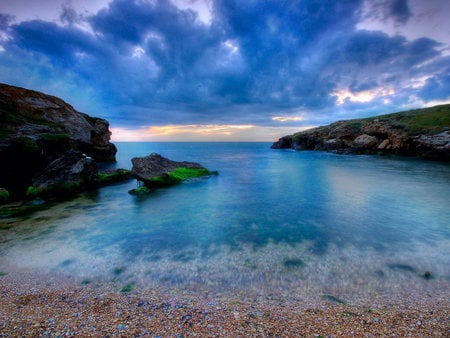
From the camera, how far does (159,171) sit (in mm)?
20672

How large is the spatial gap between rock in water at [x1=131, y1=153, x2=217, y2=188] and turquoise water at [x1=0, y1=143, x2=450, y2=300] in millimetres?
3445

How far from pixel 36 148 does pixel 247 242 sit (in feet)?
67.2

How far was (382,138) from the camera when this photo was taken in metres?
56.3

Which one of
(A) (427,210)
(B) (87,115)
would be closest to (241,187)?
(A) (427,210)

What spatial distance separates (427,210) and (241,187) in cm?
1336

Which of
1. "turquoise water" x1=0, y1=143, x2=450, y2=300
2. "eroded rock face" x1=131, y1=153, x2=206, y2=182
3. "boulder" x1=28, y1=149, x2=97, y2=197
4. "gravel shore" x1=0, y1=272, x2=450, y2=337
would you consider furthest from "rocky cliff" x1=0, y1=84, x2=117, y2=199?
"gravel shore" x1=0, y1=272, x2=450, y2=337

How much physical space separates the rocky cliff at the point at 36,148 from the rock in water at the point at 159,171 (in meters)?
4.40

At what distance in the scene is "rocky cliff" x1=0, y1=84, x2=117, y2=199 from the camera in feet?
53.2

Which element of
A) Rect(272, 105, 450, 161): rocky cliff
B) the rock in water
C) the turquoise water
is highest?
Rect(272, 105, 450, 161): rocky cliff

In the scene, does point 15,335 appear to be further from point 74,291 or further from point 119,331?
point 119,331

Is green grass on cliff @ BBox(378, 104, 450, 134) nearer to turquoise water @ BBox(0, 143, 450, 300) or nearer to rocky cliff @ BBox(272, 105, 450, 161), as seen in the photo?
rocky cliff @ BBox(272, 105, 450, 161)

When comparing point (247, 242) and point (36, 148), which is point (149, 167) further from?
point (247, 242)

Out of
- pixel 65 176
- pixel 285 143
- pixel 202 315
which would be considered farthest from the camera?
pixel 285 143

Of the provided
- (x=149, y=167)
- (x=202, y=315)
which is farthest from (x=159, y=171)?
(x=202, y=315)
